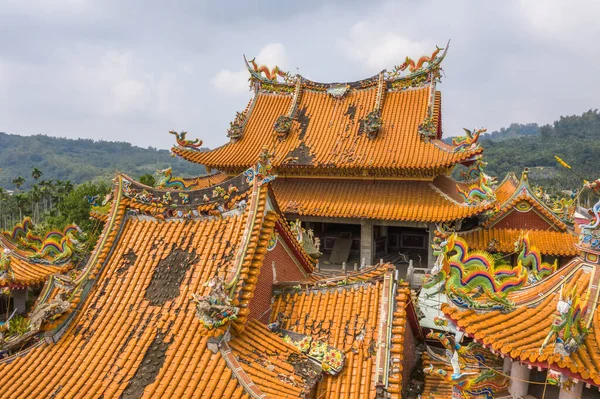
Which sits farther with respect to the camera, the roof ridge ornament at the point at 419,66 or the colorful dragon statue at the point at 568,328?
the roof ridge ornament at the point at 419,66

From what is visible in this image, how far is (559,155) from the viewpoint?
348ft

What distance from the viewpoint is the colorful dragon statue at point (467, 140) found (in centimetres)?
1573

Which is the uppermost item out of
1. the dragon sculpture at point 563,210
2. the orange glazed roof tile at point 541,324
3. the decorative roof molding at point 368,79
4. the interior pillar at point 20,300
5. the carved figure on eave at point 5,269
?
the decorative roof molding at point 368,79

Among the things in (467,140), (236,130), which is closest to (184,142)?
(236,130)

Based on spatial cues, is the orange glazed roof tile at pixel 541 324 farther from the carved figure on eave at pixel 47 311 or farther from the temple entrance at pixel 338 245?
the temple entrance at pixel 338 245

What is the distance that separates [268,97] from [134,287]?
16.2 m

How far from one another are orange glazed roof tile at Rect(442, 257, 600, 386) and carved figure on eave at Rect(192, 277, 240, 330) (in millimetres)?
3253

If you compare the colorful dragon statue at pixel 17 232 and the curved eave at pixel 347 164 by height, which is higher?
the curved eave at pixel 347 164

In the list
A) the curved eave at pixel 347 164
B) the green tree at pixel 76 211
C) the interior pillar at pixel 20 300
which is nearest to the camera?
the interior pillar at pixel 20 300

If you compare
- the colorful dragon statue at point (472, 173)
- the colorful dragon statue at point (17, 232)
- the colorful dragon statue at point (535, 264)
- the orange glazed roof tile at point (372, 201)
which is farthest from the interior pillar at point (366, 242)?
the colorful dragon statue at point (17, 232)

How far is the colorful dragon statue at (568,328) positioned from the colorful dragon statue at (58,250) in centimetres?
1091

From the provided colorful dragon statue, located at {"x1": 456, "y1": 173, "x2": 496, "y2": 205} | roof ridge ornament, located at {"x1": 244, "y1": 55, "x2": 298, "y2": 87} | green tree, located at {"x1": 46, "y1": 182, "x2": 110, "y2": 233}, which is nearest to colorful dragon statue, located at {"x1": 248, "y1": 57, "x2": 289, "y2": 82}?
roof ridge ornament, located at {"x1": 244, "y1": 55, "x2": 298, "y2": 87}

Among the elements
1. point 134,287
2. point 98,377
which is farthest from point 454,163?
point 98,377

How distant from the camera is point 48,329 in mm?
7508
